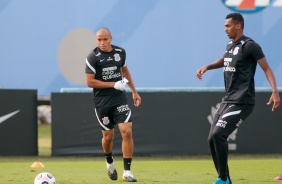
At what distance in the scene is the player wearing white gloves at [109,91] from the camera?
39.1 feet

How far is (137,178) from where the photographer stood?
491 inches

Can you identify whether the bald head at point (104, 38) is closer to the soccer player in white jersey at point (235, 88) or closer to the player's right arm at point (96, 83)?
the player's right arm at point (96, 83)

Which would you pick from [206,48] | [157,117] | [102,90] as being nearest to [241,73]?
[102,90]

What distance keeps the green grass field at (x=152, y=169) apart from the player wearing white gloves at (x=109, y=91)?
509 mm

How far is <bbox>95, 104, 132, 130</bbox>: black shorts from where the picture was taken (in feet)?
39.5

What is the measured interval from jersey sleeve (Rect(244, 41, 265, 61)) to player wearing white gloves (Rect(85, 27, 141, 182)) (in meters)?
2.10

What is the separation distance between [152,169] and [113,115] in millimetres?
2576

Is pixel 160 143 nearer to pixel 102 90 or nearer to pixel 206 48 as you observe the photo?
pixel 206 48

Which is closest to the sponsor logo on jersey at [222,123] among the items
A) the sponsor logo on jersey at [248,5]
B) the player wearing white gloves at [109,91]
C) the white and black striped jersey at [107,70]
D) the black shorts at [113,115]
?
the player wearing white gloves at [109,91]

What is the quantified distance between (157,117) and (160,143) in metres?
0.57

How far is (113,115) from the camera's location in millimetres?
12172

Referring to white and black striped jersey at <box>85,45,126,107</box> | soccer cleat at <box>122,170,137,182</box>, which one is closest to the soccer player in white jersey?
soccer cleat at <box>122,170,137,182</box>

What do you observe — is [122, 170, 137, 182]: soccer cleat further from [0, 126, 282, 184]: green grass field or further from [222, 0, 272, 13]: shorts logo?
[222, 0, 272, 13]: shorts logo

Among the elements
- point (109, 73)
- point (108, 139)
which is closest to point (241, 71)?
point (109, 73)
